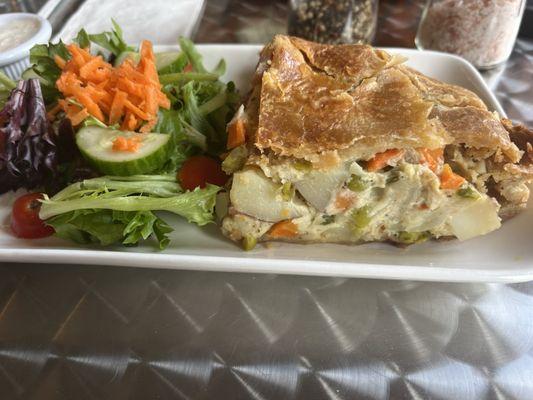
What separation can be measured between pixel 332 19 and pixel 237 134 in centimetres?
185

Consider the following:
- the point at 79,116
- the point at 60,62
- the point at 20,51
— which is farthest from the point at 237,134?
the point at 20,51

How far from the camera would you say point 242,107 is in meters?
2.63

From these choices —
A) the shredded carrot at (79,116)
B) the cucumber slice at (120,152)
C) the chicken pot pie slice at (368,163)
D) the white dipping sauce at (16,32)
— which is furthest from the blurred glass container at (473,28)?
A: the white dipping sauce at (16,32)

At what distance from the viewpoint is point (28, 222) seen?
247cm

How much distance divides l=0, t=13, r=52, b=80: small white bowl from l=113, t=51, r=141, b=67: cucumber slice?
827 millimetres

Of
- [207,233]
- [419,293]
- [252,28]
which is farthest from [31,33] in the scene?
[419,293]

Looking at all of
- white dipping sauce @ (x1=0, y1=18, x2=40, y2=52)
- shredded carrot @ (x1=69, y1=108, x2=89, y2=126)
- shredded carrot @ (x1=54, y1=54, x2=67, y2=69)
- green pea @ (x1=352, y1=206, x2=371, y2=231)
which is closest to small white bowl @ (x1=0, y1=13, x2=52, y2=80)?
white dipping sauce @ (x1=0, y1=18, x2=40, y2=52)

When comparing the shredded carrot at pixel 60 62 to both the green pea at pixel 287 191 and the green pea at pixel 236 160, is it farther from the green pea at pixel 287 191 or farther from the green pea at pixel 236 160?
the green pea at pixel 287 191

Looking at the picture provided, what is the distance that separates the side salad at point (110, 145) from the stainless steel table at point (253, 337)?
1.01 ft

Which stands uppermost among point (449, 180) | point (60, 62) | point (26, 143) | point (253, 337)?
point (60, 62)

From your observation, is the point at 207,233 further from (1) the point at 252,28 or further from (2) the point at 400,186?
(1) the point at 252,28

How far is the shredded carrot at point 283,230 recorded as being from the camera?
2.46 meters

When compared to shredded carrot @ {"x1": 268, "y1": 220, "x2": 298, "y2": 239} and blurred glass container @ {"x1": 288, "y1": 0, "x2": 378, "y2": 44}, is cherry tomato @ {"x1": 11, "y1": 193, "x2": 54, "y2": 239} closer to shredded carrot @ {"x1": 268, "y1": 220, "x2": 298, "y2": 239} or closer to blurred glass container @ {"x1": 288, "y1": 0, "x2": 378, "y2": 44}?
shredded carrot @ {"x1": 268, "y1": 220, "x2": 298, "y2": 239}

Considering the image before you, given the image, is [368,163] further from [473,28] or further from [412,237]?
[473,28]
